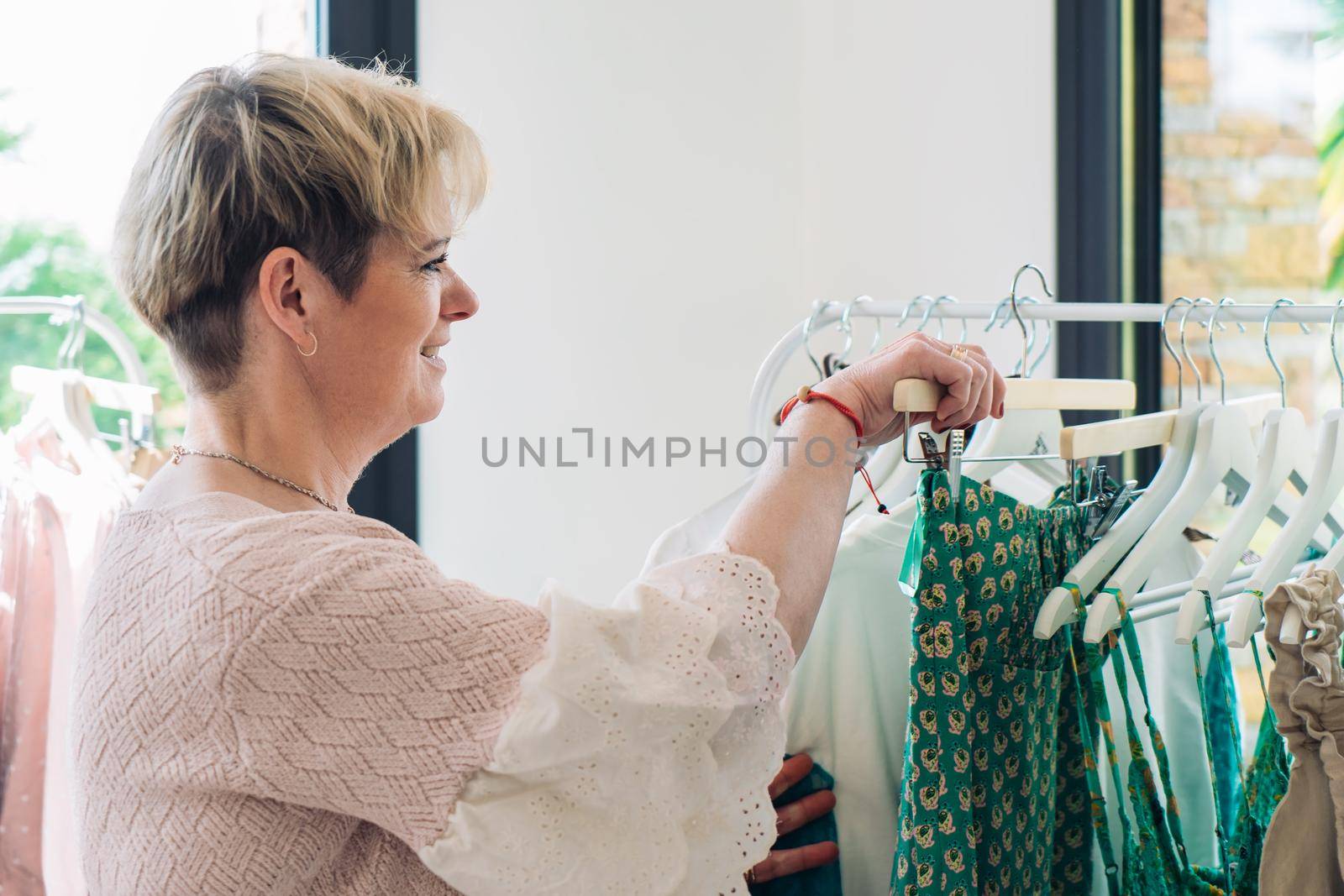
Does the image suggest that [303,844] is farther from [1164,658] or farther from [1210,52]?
[1210,52]

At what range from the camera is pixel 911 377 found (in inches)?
35.6

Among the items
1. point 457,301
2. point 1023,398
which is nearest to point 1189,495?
point 1023,398

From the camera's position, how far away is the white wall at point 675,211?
1.96m

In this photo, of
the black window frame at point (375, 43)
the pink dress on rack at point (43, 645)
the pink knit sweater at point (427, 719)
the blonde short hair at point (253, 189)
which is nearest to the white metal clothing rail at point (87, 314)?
the pink dress on rack at point (43, 645)

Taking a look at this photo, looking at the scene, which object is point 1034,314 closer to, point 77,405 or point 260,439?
point 260,439

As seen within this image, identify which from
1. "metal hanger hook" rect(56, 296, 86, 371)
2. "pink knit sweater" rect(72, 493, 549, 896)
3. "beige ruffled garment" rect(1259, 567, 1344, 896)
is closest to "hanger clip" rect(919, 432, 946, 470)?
"beige ruffled garment" rect(1259, 567, 1344, 896)

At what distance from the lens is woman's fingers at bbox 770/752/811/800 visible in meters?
1.06

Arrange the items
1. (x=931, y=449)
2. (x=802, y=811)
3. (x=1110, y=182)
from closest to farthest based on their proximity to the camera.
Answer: (x=931, y=449), (x=802, y=811), (x=1110, y=182)

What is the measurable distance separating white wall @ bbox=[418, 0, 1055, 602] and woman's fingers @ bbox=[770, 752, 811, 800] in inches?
39.6

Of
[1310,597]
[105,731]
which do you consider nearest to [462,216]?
[105,731]

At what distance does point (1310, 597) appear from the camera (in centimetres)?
85

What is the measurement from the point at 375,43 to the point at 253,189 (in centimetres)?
114

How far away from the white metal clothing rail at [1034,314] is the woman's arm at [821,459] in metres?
0.22

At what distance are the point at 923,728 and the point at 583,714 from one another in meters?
0.34
